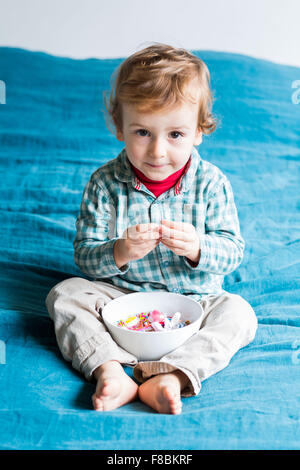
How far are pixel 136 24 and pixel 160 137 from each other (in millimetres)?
1421

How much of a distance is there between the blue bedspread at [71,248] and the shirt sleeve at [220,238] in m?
0.16

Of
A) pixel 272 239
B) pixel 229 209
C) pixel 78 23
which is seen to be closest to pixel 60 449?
pixel 229 209

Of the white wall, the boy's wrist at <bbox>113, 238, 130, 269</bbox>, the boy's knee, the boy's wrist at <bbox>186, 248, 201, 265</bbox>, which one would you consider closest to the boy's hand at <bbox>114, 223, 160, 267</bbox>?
the boy's wrist at <bbox>113, 238, 130, 269</bbox>

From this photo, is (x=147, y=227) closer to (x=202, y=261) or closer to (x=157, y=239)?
(x=157, y=239)

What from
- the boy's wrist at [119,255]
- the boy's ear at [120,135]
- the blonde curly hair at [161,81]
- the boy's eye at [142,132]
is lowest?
the boy's wrist at [119,255]

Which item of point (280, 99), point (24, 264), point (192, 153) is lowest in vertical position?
Result: point (24, 264)

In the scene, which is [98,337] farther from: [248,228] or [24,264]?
[248,228]

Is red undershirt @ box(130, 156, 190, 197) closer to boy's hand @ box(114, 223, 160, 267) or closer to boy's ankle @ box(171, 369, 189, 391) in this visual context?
→ boy's hand @ box(114, 223, 160, 267)

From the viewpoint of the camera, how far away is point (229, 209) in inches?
49.4

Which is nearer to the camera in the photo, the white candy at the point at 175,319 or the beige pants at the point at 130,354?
the beige pants at the point at 130,354

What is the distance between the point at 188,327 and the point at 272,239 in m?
0.67

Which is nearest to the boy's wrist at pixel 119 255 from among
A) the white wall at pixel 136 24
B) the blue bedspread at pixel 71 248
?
the blue bedspread at pixel 71 248

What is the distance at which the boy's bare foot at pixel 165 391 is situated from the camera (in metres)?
0.85

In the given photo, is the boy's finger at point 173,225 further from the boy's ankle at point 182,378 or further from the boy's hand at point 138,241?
the boy's ankle at point 182,378
